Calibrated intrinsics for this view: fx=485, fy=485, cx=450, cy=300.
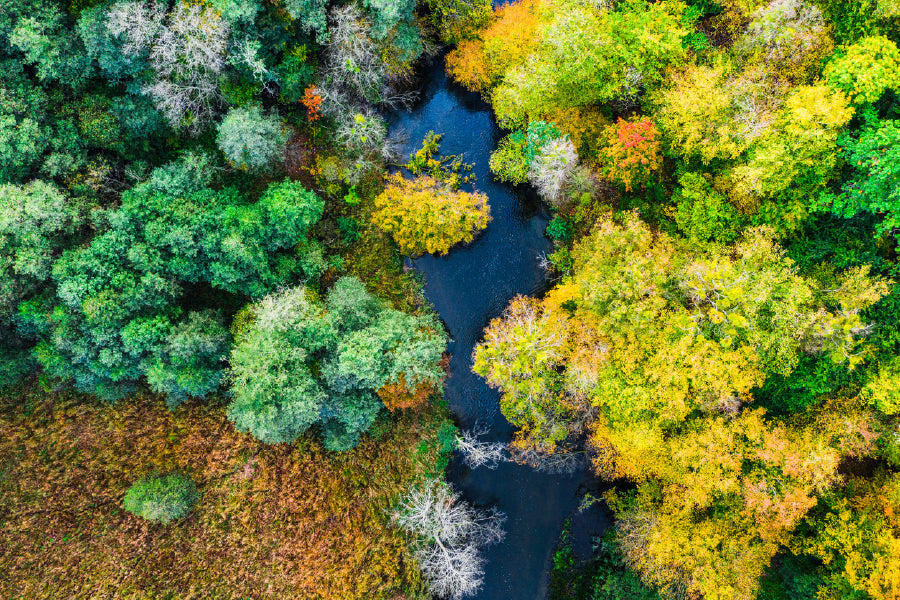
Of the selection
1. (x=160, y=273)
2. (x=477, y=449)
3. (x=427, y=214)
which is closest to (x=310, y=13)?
(x=427, y=214)

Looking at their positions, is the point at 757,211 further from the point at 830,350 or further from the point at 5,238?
the point at 5,238

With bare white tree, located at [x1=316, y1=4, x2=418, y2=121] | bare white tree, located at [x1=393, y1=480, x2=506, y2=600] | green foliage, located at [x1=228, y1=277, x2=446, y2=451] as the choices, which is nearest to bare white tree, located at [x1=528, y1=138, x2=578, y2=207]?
bare white tree, located at [x1=316, y1=4, x2=418, y2=121]

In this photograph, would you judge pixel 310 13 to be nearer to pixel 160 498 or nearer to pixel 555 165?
pixel 555 165

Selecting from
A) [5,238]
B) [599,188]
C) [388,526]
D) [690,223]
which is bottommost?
[388,526]

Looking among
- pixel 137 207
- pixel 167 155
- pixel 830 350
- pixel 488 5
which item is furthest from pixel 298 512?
pixel 488 5

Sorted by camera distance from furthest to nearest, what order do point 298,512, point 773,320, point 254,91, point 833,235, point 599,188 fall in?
point 298,512 < point 599,188 < point 254,91 < point 833,235 < point 773,320
